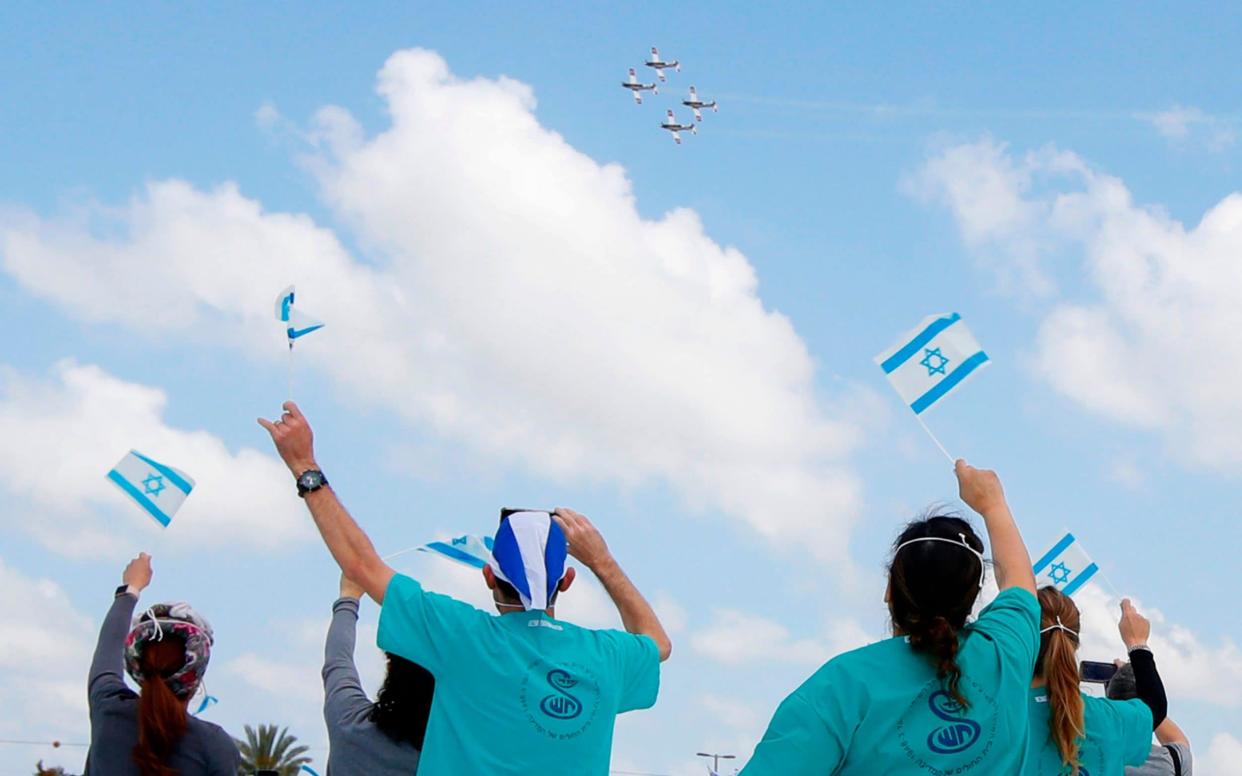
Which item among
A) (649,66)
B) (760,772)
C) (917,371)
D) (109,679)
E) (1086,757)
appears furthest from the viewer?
(649,66)

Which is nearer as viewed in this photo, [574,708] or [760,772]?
[760,772]

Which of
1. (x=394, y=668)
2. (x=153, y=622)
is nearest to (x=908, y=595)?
(x=394, y=668)

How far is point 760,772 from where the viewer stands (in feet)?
11.1

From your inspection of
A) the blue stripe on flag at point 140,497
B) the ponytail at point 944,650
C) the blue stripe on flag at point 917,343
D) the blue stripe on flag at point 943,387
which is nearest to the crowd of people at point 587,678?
the ponytail at point 944,650

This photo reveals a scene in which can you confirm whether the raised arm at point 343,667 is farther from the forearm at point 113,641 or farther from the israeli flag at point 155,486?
the israeli flag at point 155,486

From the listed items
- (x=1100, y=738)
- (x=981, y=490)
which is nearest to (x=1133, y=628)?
(x=1100, y=738)

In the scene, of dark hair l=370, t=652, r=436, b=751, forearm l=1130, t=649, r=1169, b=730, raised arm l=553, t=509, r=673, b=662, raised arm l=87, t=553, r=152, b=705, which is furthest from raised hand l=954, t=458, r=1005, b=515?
raised arm l=87, t=553, r=152, b=705

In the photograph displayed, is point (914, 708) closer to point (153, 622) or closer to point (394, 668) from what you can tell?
point (394, 668)

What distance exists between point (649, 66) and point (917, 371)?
64.9 metres

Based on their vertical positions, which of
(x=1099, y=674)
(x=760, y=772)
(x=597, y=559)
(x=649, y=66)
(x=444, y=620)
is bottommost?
(x=760, y=772)

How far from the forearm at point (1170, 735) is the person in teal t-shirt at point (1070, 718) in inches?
22.2

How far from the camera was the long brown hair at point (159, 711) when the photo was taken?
15.7 feet

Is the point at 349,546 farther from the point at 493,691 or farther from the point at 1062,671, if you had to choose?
the point at 1062,671

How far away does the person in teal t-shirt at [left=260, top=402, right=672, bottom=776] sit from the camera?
13.8 feet
